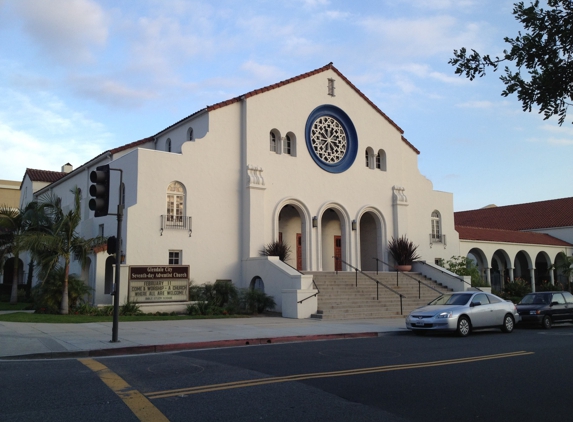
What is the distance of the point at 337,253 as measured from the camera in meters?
31.9

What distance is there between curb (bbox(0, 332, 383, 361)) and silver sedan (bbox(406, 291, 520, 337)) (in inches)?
55.7

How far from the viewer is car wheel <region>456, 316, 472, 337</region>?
53.2ft

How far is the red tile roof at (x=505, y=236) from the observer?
38.1m

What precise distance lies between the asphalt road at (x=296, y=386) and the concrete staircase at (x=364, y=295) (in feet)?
32.5

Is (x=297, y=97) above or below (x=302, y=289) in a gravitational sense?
above

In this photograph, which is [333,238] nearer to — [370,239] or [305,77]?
[370,239]

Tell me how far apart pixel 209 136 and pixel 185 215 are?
3963 millimetres

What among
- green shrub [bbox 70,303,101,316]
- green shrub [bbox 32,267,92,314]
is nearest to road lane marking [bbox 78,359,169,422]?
green shrub [bbox 70,303,101,316]

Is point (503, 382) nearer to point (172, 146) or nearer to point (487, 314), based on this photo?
point (487, 314)

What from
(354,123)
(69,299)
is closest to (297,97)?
(354,123)

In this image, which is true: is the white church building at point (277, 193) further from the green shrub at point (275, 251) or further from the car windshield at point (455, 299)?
the car windshield at point (455, 299)

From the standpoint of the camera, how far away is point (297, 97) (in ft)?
94.4

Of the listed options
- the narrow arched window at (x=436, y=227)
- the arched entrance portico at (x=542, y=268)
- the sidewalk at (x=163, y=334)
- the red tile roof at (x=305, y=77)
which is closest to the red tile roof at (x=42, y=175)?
the red tile roof at (x=305, y=77)

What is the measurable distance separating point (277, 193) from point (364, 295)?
6598 mm
